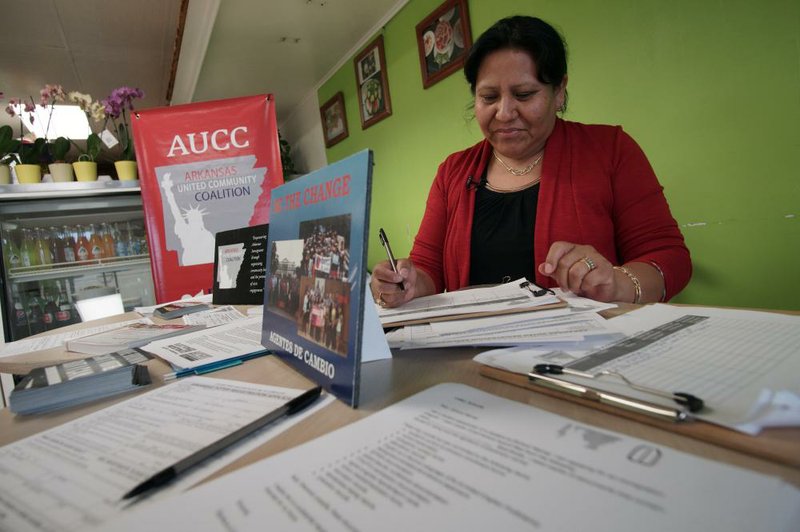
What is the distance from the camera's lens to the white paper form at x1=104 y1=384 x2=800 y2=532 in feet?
0.72

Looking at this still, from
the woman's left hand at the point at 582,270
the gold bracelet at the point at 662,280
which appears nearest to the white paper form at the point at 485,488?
the woman's left hand at the point at 582,270

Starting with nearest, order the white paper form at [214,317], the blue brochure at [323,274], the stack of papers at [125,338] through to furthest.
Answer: the blue brochure at [323,274], the stack of papers at [125,338], the white paper form at [214,317]

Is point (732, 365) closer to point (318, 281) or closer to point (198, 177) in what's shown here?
point (318, 281)

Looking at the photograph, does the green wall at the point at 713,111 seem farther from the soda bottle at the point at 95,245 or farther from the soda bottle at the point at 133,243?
the soda bottle at the point at 95,245

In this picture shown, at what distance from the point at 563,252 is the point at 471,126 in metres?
1.70

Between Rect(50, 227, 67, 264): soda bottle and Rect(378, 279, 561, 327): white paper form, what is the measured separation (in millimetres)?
2399

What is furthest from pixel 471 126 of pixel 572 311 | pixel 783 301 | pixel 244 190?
pixel 572 311

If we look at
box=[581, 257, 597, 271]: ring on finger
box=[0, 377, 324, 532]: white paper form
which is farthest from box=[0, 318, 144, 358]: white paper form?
box=[581, 257, 597, 271]: ring on finger

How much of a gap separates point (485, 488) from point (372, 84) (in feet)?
10.1

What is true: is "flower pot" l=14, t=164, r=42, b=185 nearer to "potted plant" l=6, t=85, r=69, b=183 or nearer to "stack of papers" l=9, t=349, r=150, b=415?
"potted plant" l=6, t=85, r=69, b=183

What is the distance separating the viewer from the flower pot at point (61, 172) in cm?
212

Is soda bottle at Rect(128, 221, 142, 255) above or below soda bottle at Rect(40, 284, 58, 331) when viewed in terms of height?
above

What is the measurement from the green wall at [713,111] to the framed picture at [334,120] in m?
1.84

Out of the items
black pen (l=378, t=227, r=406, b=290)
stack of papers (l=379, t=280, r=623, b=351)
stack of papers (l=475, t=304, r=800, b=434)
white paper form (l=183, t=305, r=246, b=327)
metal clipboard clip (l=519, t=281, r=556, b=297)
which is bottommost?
stack of papers (l=475, t=304, r=800, b=434)
